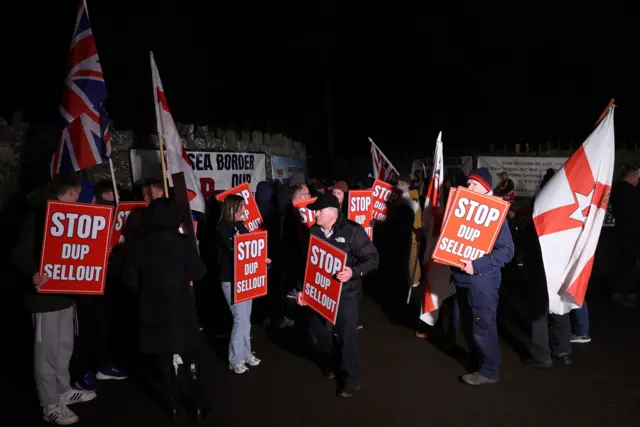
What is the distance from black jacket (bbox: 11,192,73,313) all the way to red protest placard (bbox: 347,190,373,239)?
428cm

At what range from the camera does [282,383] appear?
17.8 ft

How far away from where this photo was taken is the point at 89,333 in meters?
5.32

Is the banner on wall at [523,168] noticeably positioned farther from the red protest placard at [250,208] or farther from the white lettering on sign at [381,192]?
the red protest placard at [250,208]

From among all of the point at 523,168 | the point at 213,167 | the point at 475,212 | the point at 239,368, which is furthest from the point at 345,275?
the point at 523,168

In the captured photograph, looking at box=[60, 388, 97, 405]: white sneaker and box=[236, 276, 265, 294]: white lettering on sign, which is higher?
box=[236, 276, 265, 294]: white lettering on sign

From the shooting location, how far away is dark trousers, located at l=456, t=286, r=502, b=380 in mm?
5125

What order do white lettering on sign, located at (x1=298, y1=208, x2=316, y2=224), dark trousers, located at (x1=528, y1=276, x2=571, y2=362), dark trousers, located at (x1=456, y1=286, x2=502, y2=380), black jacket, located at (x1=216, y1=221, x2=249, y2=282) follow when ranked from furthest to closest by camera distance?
white lettering on sign, located at (x1=298, y1=208, x2=316, y2=224) → dark trousers, located at (x1=528, y1=276, x2=571, y2=362) → black jacket, located at (x1=216, y1=221, x2=249, y2=282) → dark trousers, located at (x1=456, y1=286, x2=502, y2=380)

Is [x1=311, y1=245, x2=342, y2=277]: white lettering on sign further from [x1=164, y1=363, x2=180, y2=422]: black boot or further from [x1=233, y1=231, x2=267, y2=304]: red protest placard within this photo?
[x1=164, y1=363, x2=180, y2=422]: black boot

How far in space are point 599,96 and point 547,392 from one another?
28.1 metres

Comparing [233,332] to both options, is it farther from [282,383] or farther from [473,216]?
[473,216]

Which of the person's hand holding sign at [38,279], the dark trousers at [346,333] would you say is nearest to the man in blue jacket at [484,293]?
the dark trousers at [346,333]

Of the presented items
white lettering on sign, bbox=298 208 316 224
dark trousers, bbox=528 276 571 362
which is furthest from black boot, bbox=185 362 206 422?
dark trousers, bbox=528 276 571 362

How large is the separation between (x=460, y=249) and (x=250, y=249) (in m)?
2.25

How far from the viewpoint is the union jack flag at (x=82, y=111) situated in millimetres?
5832
